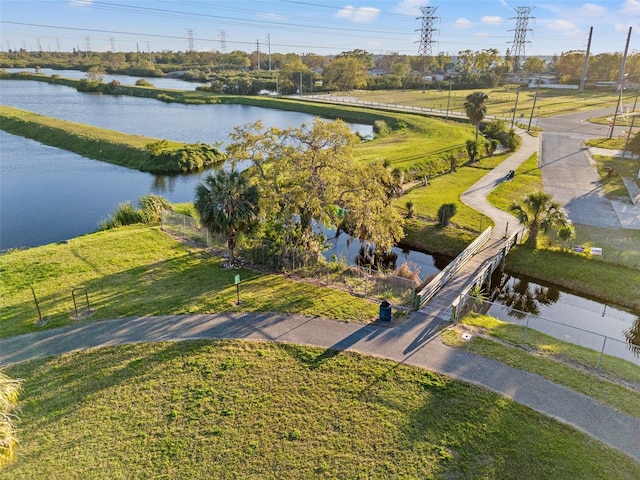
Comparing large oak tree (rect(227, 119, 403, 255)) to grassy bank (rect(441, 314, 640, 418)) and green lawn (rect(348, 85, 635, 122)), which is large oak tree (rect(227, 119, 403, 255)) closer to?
grassy bank (rect(441, 314, 640, 418))

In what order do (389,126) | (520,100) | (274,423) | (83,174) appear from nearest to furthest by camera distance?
(274,423)
(83,174)
(389,126)
(520,100)

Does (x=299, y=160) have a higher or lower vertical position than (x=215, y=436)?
higher

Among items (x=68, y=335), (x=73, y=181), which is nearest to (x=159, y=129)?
(x=73, y=181)

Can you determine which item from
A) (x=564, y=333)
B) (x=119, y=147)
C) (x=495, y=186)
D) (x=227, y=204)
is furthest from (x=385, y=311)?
(x=119, y=147)

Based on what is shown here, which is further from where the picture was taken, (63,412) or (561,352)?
(561,352)

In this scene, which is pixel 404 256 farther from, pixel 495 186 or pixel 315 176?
pixel 495 186

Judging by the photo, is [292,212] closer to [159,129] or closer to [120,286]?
[120,286]

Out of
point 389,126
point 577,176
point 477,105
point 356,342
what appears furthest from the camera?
point 389,126
